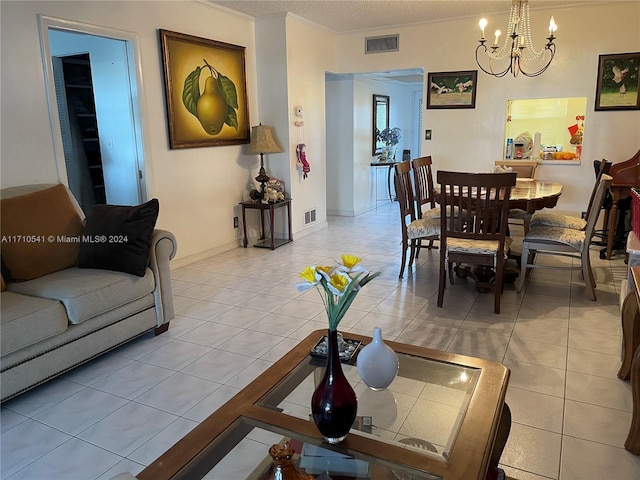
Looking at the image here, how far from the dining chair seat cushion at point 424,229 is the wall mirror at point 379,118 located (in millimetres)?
3935

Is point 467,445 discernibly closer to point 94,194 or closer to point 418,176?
point 418,176

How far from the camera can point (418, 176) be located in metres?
4.51

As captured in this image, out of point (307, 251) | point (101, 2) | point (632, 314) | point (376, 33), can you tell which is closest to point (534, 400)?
point (632, 314)

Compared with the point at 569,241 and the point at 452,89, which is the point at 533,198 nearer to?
the point at 569,241

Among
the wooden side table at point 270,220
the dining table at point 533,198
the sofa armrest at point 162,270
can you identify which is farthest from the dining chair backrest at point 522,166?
the sofa armrest at point 162,270

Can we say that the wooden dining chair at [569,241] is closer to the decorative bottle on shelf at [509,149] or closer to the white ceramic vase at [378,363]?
the decorative bottle on shelf at [509,149]

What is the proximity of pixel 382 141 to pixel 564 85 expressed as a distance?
3243mm

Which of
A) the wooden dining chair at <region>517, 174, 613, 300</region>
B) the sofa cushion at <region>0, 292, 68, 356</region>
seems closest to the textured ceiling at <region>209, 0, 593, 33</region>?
the wooden dining chair at <region>517, 174, 613, 300</region>

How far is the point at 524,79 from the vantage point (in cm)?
533

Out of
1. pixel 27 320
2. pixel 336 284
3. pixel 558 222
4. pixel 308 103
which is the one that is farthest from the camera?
pixel 308 103

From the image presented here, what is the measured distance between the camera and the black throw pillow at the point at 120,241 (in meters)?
2.85

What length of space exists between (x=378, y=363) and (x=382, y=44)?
17.4 ft

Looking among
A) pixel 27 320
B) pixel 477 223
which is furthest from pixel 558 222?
pixel 27 320

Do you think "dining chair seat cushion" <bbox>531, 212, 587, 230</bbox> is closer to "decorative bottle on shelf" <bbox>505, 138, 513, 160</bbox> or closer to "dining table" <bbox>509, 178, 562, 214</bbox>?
"dining table" <bbox>509, 178, 562, 214</bbox>
